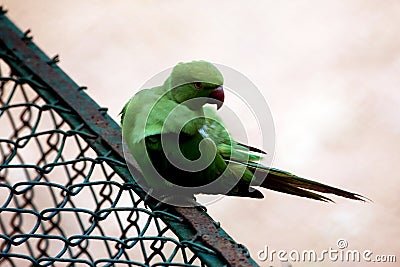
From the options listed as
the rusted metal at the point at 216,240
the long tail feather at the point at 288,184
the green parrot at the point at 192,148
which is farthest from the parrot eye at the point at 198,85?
the rusted metal at the point at 216,240

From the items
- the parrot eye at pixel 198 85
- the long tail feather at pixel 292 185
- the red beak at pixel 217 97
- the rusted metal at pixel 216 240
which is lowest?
the rusted metal at pixel 216 240

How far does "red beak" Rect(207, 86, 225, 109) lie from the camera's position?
180 cm

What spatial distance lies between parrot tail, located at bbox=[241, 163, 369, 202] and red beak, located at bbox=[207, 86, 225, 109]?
0.20m

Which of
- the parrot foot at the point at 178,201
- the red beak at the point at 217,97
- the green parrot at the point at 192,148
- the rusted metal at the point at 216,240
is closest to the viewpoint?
the rusted metal at the point at 216,240

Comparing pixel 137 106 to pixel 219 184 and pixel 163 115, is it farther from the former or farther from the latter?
pixel 219 184

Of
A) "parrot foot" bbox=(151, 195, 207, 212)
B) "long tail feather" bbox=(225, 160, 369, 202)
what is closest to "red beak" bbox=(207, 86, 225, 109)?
"long tail feather" bbox=(225, 160, 369, 202)

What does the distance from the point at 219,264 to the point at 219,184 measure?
451mm

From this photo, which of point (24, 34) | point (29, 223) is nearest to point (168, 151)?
point (24, 34)

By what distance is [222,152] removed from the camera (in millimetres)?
1817

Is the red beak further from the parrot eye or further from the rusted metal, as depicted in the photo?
the rusted metal

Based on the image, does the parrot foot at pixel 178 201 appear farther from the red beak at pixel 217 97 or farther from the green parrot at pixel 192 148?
the red beak at pixel 217 97

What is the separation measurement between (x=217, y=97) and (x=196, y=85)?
0.08m

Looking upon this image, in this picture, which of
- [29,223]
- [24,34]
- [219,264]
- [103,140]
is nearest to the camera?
[219,264]

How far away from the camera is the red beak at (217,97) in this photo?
1804 mm
